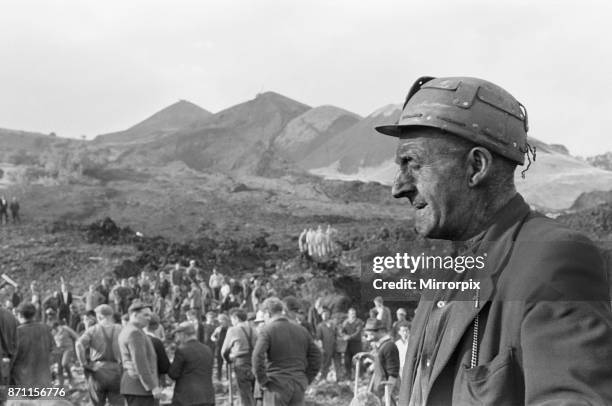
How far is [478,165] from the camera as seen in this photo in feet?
6.29

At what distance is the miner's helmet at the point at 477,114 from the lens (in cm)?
187

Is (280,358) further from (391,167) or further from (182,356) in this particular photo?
(391,167)

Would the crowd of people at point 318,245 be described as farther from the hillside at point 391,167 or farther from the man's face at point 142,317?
the man's face at point 142,317

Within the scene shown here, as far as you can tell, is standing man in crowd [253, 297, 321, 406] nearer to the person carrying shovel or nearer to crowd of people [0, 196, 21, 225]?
the person carrying shovel

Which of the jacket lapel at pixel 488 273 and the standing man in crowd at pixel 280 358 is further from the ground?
the jacket lapel at pixel 488 273

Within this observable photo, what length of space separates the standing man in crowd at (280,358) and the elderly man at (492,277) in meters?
7.05

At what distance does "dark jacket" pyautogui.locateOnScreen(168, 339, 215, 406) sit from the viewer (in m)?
9.99

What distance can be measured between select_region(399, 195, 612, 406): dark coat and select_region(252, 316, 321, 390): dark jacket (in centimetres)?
716

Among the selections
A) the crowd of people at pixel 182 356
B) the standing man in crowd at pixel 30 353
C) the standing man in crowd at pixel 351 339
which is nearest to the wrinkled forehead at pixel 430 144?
the crowd of people at pixel 182 356

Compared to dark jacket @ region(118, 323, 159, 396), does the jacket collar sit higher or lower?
higher

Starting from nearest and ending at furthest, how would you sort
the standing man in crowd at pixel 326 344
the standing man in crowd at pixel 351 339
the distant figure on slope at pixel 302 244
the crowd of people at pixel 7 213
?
the standing man in crowd at pixel 326 344, the standing man in crowd at pixel 351 339, the distant figure on slope at pixel 302 244, the crowd of people at pixel 7 213

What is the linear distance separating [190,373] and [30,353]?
5.04 feet

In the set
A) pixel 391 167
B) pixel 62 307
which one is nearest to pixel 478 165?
pixel 62 307

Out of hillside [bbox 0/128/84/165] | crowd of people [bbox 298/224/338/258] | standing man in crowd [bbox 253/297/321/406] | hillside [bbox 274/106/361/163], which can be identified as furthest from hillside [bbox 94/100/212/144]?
standing man in crowd [bbox 253/297/321/406]
